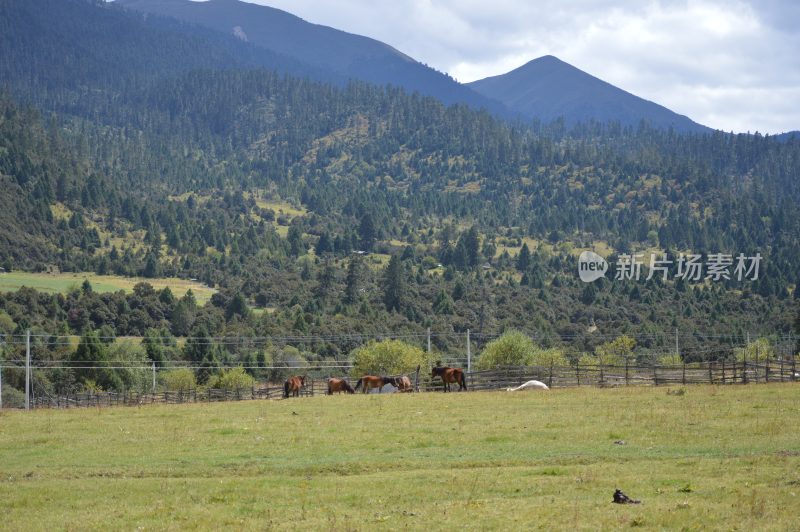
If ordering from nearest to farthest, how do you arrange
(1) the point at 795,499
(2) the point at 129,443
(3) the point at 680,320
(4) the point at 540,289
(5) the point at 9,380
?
1. (1) the point at 795,499
2. (2) the point at 129,443
3. (5) the point at 9,380
4. (3) the point at 680,320
5. (4) the point at 540,289

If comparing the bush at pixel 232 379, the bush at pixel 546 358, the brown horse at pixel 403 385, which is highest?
the brown horse at pixel 403 385

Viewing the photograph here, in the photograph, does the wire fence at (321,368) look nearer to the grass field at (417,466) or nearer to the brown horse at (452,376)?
the brown horse at (452,376)

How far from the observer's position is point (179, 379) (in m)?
87.3

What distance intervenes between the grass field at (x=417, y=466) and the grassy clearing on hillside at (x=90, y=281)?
104185mm

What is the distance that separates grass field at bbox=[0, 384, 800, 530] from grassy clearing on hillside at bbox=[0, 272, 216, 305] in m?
104

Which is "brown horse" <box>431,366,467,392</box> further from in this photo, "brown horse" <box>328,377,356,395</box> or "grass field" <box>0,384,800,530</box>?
"grass field" <box>0,384,800,530</box>

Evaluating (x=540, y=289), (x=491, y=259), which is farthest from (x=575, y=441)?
(x=491, y=259)

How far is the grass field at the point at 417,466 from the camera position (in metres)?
17.4

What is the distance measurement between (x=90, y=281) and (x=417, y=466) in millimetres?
131730

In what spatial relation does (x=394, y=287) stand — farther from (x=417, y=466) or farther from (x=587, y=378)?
(x=417, y=466)

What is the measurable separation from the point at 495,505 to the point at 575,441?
27.0ft

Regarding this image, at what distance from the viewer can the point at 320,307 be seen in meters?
141

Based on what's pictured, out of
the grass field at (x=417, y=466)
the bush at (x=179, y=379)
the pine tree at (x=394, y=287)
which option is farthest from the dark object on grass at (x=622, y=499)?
the pine tree at (x=394, y=287)

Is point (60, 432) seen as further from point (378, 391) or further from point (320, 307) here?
point (320, 307)
